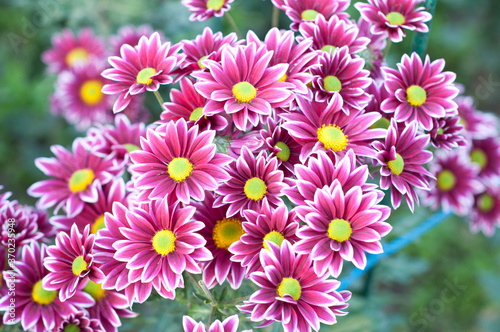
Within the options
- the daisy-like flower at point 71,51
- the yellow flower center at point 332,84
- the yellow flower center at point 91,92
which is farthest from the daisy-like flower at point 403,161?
the daisy-like flower at point 71,51

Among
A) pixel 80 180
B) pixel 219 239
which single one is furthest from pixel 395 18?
pixel 80 180

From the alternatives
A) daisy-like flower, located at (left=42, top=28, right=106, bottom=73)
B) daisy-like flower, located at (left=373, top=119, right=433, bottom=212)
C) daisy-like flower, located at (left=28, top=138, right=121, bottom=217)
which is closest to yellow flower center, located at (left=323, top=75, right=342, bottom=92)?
daisy-like flower, located at (left=373, top=119, right=433, bottom=212)

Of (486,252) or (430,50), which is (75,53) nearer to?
(430,50)

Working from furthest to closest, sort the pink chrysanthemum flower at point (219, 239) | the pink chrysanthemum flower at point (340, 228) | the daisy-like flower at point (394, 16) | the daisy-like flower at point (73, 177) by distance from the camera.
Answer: the daisy-like flower at point (73, 177)
the daisy-like flower at point (394, 16)
the pink chrysanthemum flower at point (219, 239)
the pink chrysanthemum flower at point (340, 228)

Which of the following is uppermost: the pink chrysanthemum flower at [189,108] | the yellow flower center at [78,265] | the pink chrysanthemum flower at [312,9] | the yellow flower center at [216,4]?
the yellow flower center at [216,4]

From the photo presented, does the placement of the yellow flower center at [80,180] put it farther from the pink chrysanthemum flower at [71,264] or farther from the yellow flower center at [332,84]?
the yellow flower center at [332,84]

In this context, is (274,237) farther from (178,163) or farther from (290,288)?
(178,163)

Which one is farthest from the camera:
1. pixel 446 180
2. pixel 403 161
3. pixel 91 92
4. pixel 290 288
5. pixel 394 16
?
pixel 91 92
